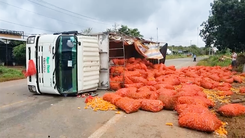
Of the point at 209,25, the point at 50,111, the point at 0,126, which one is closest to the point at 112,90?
the point at 50,111

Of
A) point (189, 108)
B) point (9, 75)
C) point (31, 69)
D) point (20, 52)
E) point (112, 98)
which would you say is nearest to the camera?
point (189, 108)

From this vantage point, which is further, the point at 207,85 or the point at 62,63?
the point at 207,85

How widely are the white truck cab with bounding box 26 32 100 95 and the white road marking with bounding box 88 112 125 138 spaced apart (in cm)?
258

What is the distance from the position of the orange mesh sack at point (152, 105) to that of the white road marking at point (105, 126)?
64 cm

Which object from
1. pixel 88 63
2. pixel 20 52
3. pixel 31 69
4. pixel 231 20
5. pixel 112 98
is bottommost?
pixel 112 98

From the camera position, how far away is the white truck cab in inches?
259

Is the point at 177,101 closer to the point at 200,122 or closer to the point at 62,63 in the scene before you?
the point at 200,122

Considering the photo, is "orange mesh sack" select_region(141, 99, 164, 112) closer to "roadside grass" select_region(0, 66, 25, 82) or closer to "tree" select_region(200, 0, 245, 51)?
"roadside grass" select_region(0, 66, 25, 82)

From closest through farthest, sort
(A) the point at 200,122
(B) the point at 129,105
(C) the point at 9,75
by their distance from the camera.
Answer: (A) the point at 200,122
(B) the point at 129,105
(C) the point at 9,75

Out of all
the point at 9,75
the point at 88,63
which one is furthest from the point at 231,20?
the point at 9,75

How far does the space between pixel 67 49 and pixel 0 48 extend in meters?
17.8

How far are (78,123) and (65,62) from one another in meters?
2.88

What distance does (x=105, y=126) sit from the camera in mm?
4102

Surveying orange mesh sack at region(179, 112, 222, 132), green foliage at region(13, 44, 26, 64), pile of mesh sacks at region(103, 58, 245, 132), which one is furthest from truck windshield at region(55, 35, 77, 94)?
green foliage at region(13, 44, 26, 64)
